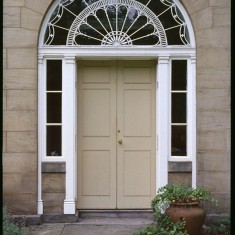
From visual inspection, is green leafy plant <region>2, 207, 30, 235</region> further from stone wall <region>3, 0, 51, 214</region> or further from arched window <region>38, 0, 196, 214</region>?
arched window <region>38, 0, 196, 214</region>

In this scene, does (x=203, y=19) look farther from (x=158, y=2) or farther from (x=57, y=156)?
(x=57, y=156)

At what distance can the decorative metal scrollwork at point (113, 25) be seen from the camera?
784cm

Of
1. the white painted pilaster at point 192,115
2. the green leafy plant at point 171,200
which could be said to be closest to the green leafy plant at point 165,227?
the green leafy plant at point 171,200

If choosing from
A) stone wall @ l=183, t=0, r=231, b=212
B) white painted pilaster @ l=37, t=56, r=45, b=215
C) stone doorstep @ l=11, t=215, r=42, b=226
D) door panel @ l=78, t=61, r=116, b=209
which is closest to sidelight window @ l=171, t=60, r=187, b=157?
stone wall @ l=183, t=0, r=231, b=212

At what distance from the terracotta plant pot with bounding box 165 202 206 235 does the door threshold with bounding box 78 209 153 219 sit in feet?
3.92

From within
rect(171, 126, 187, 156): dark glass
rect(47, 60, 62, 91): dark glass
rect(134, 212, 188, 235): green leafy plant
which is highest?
rect(47, 60, 62, 91): dark glass

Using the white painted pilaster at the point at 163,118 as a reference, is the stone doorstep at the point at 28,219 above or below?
below

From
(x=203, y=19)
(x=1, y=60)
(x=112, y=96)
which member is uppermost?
(x=203, y=19)

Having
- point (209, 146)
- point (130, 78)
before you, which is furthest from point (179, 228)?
point (130, 78)

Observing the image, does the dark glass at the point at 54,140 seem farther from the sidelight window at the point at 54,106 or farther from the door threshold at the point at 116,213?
the door threshold at the point at 116,213

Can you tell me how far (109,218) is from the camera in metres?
7.97

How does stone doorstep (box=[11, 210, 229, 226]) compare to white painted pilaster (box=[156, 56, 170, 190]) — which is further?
white painted pilaster (box=[156, 56, 170, 190])

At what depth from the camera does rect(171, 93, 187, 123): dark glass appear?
309 inches

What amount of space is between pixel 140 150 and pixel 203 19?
2297mm
